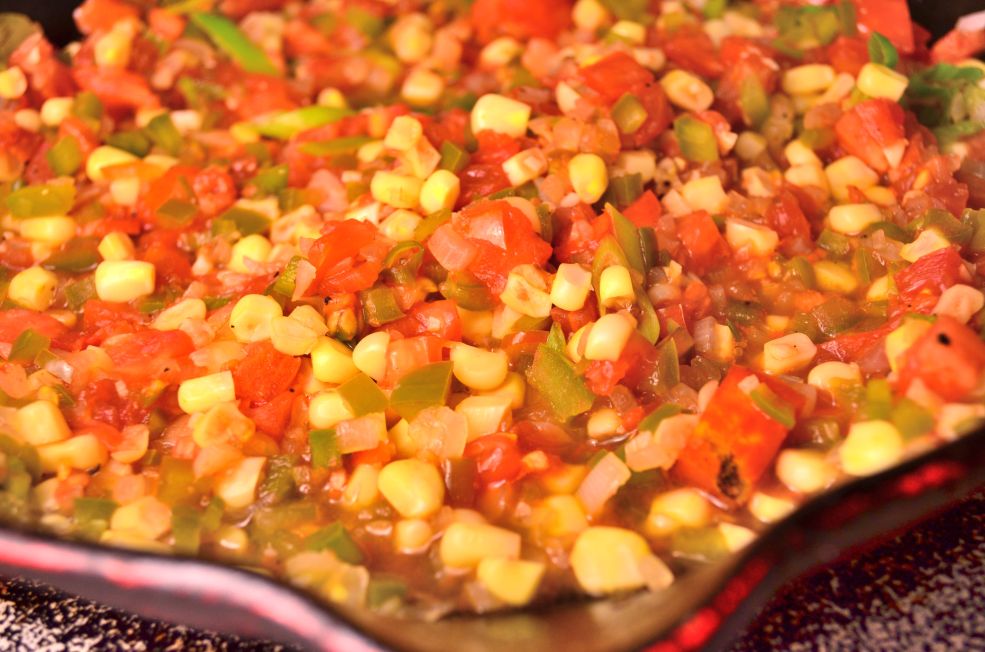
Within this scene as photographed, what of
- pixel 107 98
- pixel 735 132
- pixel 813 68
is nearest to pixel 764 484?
pixel 735 132

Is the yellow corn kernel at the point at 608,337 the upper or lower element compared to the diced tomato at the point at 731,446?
upper

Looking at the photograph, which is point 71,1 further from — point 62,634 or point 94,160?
point 62,634

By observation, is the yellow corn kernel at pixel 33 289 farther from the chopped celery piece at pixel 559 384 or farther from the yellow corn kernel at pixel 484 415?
the chopped celery piece at pixel 559 384

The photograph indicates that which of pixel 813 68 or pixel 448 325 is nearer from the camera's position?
pixel 448 325

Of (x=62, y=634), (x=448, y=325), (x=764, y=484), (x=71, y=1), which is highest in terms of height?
(x=71, y=1)

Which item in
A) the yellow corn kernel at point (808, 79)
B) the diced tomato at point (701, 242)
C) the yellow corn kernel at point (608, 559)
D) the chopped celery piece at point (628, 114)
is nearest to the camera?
the yellow corn kernel at point (608, 559)

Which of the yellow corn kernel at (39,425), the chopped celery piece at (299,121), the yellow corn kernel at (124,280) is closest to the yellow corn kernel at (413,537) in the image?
the yellow corn kernel at (39,425)

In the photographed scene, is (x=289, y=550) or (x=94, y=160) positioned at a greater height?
(x=94, y=160)

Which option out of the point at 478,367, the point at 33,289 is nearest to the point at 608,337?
the point at 478,367
